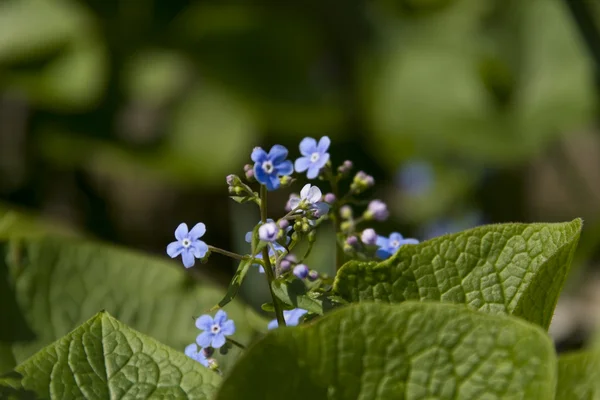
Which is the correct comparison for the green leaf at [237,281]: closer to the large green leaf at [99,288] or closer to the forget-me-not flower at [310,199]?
the forget-me-not flower at [310,199]

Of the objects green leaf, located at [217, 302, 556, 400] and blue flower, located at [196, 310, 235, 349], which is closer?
green leaf, located at [217, 302, 556, 400]

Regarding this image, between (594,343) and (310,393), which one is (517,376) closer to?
(310,393)

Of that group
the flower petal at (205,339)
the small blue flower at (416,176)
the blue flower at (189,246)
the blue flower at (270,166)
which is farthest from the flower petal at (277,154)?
the small blue flower at (416,176)

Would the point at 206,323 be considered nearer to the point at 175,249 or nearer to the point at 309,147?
the point at 175,249

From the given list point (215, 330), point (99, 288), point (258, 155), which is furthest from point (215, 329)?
point (99, 288)

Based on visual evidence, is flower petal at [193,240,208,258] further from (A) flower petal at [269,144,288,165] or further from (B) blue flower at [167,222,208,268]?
(A) flower petal at [269,144,288,165]

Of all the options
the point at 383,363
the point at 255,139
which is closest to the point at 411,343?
the point at 383,363

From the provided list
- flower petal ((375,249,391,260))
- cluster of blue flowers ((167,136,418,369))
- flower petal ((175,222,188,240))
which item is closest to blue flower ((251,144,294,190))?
cluster of blue flowers ((167,136,418,369))
